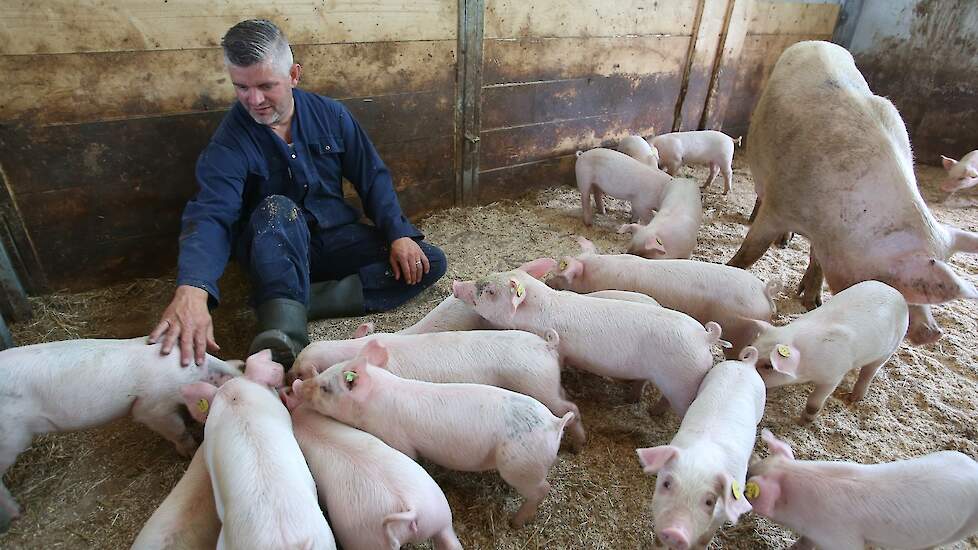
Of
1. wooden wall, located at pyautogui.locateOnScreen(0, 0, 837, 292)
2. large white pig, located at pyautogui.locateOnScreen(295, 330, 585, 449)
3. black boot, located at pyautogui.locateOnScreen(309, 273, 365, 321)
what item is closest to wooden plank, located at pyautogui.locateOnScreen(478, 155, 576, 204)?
wooden wall, located at pyautogui.locateOnScreen(0, 0, 837, 292)

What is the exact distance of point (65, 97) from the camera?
2.52 metres

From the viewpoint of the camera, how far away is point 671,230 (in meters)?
3.05

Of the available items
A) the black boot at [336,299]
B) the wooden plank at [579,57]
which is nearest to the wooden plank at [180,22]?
the wooden plank at [579,57]

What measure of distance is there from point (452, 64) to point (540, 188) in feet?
4.23

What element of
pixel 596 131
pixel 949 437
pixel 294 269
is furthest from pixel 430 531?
pixel 596 131

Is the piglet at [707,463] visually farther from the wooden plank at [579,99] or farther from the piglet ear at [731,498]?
the wooden plank at [579,99]

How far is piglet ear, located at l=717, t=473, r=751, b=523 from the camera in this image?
1398mm

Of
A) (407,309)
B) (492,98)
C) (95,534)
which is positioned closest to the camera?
(95,534)

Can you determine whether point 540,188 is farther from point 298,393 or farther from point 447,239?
point 298,393

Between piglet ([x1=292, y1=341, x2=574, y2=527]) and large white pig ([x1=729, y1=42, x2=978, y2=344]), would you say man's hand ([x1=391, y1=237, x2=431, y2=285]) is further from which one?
large white pig ([x1=729, y1=42, x2=978, y2=344])

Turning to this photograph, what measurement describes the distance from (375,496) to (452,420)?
338 mm

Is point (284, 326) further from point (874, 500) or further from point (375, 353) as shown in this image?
point (874, 500)

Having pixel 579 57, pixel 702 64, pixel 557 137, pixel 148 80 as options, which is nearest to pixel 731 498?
pixel 148 80

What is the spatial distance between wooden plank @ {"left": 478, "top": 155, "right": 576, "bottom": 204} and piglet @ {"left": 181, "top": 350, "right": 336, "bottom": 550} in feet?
8.80
